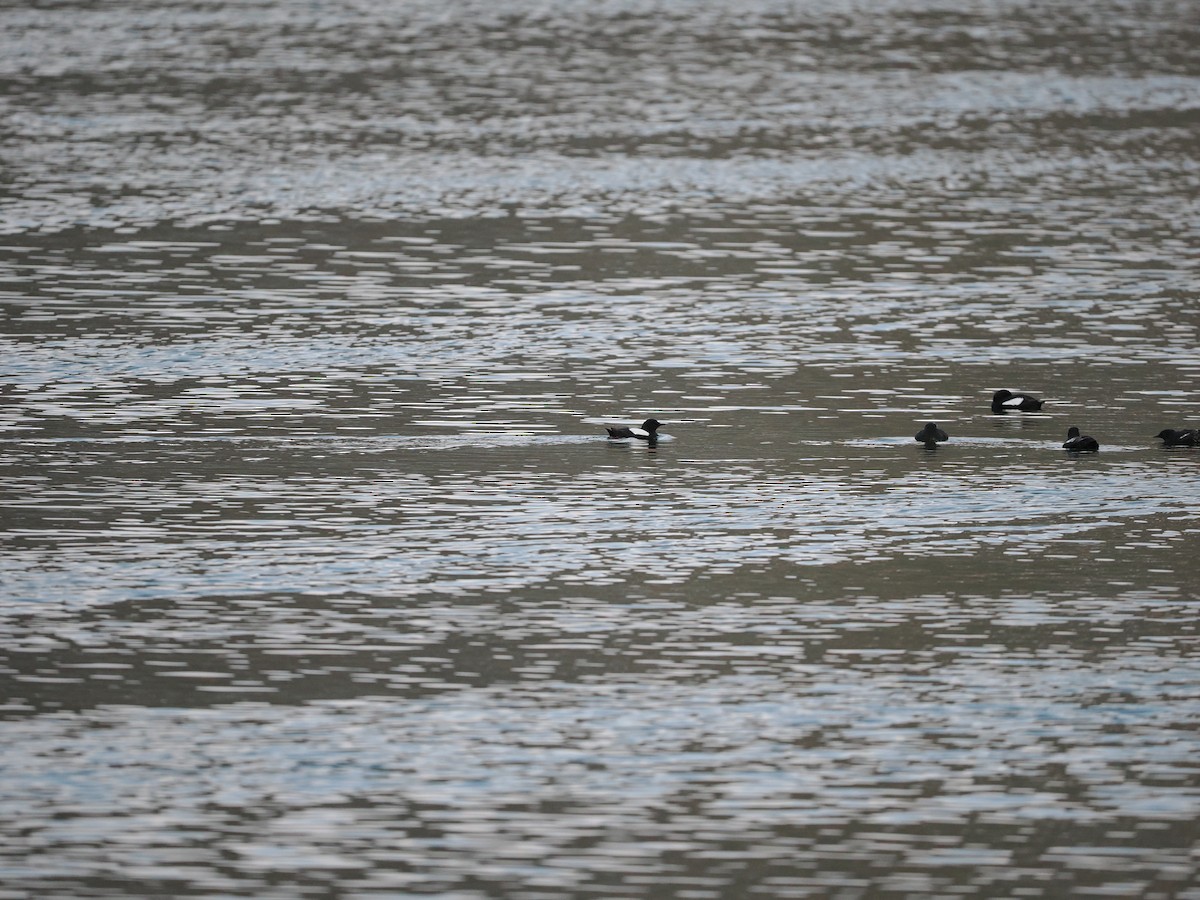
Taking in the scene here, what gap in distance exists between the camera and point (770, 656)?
16344 millimetres

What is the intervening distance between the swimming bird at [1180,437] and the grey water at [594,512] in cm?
28

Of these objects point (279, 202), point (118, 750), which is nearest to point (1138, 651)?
point (118, 750)

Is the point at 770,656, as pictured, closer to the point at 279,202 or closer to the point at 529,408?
the point at 529,408

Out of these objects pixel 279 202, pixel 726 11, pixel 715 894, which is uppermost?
pixel 726 11

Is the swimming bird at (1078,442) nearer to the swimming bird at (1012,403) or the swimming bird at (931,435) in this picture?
the swimming bird at (931,435)

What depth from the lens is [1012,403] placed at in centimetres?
2444

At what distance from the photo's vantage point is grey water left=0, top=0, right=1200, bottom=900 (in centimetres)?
1347

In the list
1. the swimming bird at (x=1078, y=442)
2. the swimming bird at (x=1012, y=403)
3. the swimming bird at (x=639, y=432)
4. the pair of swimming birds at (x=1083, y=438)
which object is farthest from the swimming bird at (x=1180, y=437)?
the swimming bird at (x=639, y=432)

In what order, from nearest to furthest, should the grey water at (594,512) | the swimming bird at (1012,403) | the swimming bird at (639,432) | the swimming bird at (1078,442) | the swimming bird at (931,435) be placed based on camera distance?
the grey water at (594,512) → the swimming bird at (1078,442) → the swimming bird at (931,435) → the swimming bird at (639,432) → the swimming bird at (1012,403)

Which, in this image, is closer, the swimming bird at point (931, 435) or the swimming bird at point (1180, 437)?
the swimming bird at point (1180, 437)

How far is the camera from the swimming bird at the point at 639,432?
76.0ft

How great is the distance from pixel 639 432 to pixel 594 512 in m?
3.01

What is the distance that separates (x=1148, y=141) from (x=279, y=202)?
650 inches

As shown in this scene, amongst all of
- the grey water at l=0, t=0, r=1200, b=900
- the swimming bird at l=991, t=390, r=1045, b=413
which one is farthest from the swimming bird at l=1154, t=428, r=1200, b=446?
the swimming bird at l=991, t=390, r=1045, b=413
